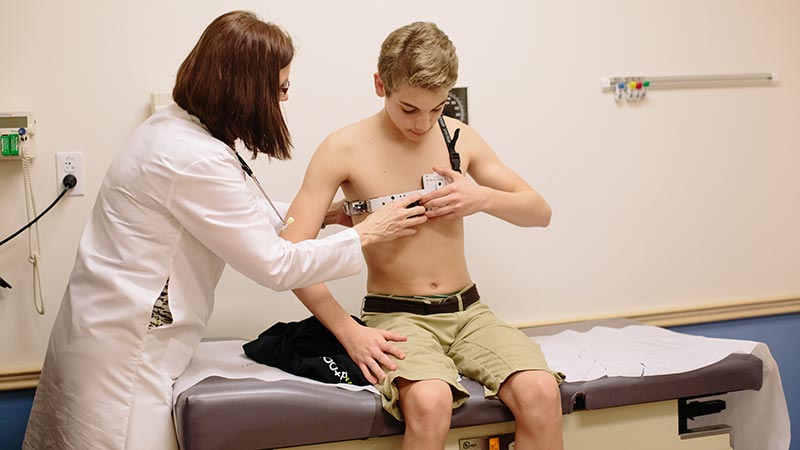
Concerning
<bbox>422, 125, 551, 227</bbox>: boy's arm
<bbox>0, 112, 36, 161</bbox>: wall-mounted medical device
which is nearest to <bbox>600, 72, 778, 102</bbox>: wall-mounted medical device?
<bbox>422, 125, 551, 227</bbox>: boy's arm

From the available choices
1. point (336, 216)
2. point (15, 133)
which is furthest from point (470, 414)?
point (15, 133)

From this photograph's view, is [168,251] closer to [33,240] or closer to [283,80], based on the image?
[283,80]

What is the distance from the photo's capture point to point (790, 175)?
2895 mm

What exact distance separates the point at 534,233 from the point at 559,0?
739 millimetres

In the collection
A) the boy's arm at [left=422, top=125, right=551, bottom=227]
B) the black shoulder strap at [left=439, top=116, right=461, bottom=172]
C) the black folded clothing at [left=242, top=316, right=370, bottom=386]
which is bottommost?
the black folded clothing at [left=242, top=316, right=370, bottom=386]

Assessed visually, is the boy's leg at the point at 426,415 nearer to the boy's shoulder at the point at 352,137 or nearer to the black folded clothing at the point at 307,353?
the black folded clothing at the point at 307,353

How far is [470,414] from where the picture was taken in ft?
5.83

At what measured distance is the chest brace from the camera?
1.97m

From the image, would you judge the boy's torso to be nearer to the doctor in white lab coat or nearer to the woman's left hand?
the woman's left hand

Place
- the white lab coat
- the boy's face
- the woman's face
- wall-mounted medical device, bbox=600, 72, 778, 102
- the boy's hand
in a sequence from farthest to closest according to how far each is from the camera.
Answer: wall-mounted medical device, bbox=600, 72, 778, 102 → the boy's hand → the boy's face → the woman's face → the white lab coat

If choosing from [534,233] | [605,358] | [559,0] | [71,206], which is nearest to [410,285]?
[605,358]

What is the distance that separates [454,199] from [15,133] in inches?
45.2

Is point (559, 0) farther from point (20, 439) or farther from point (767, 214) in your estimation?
point (20, 439)

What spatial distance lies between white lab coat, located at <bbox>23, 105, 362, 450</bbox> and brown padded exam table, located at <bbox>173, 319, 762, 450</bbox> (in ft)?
0.34
